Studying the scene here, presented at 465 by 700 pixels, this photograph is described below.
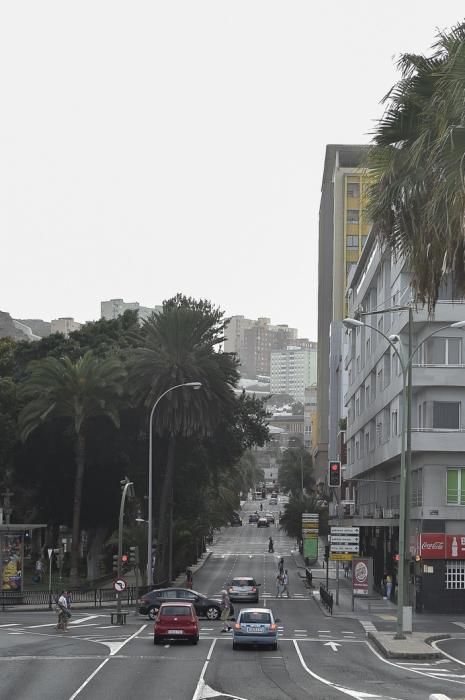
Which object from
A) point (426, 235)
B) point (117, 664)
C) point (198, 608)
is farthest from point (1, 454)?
point (426, 235)

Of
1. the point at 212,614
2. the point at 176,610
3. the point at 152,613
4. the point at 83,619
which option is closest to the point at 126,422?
the point at 83,619

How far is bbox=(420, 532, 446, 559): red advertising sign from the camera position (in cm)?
5619

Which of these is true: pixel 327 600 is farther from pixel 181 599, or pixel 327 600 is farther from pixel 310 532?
pixel 310 532

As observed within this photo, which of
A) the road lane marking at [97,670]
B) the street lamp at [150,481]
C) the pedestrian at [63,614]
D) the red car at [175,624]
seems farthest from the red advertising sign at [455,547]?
the red car at [175,624]

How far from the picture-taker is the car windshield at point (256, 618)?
119 ft

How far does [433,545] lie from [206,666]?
90.4 feet

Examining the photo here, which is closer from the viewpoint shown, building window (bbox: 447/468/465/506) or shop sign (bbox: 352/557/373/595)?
shop sign (bbox: 352/557/373/595)

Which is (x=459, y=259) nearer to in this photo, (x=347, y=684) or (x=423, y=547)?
(x=347, y=684)

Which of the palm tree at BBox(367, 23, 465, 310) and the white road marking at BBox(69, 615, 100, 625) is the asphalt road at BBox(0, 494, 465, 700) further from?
the palm tree at BBox(367, 23, 465, 310)

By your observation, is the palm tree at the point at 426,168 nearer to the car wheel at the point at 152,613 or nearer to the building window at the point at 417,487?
the car wheel at the point at 152,613

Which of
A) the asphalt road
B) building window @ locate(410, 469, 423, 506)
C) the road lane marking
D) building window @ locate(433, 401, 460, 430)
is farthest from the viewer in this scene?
building window @ locate(410, 469, 423, 506)

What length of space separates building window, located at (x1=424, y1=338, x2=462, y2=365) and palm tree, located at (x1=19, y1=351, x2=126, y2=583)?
23.3 m

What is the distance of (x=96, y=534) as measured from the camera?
282 feet

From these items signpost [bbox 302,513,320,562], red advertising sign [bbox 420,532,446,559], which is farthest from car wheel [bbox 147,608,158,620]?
signpost [bbox 302,513,320,562]
